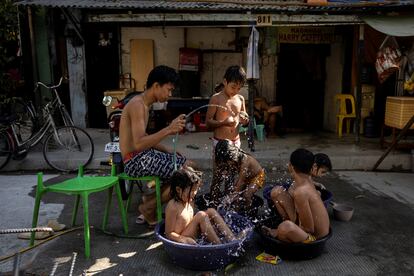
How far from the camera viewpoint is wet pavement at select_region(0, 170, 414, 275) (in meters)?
3.87

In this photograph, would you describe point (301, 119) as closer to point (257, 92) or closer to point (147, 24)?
point (257, 92)

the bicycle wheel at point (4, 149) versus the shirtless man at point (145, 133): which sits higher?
the shirtless man at point (145, 133)

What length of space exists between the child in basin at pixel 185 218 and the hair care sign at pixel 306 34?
7486 millimetres

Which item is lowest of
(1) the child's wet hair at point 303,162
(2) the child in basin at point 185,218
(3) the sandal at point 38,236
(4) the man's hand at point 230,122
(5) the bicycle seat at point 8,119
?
(3) the sandal at point 38,236

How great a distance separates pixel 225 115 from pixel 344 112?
5669 mm

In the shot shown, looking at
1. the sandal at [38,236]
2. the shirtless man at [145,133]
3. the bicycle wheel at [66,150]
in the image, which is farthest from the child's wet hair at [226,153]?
the bicycle wheel at [66,150]

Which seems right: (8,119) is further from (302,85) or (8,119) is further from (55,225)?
(302,85)

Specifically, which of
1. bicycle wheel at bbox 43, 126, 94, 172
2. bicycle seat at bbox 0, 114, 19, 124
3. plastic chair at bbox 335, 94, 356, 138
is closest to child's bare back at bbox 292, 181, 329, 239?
bicycle wheel at bbox 43, 126, 94, 172

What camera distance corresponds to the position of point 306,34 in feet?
34.0

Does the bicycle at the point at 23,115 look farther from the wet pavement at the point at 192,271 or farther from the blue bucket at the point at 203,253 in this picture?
the blue bucket at the point at 203,253

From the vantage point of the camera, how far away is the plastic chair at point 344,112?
9656 millimetres

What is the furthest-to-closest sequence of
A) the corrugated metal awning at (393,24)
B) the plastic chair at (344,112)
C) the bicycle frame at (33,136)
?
the plastic chair at (344,112), the corrugated metal awning at (393,24), the bicycle frame at (33,136)

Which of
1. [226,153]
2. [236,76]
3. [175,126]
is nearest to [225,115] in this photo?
[236,76]

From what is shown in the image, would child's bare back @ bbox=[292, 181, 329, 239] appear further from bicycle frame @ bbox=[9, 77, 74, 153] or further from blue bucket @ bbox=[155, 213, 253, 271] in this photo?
bicycle frame @ bbox=[9, 77, 74, 153]
